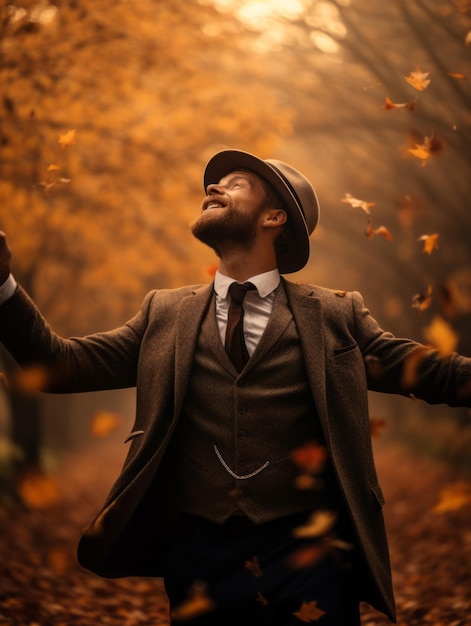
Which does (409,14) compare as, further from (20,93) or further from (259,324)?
(259,324)

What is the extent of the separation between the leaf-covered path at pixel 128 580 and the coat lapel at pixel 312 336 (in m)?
0.90

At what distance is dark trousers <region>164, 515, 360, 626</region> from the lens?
9.65 ft

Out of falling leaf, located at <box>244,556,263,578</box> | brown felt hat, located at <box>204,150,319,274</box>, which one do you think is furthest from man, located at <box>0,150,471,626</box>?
brown felt hat, located at <box>204,150,319,274</box>

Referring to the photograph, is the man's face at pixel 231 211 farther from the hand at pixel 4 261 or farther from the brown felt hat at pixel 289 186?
the hand at pixel 4 261

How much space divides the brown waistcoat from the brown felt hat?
520mm

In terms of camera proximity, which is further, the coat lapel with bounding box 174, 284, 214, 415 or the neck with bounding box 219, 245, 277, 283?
the neck with bounding box 219, 245, 277, 283

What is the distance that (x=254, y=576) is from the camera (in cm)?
301

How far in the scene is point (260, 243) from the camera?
3.38 meters

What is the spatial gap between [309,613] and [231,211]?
5.81ft

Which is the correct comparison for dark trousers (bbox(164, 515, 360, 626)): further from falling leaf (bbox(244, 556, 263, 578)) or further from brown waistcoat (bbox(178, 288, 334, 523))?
brown waistcoat (bbox(178, 288, 334, 523))

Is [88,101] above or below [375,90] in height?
above

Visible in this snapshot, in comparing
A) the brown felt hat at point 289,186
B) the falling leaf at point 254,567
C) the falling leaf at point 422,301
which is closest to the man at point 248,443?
the falling leaf at point 254,567

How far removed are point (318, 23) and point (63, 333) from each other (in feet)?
26.7

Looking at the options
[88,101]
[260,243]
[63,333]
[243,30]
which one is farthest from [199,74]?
[63,333]
